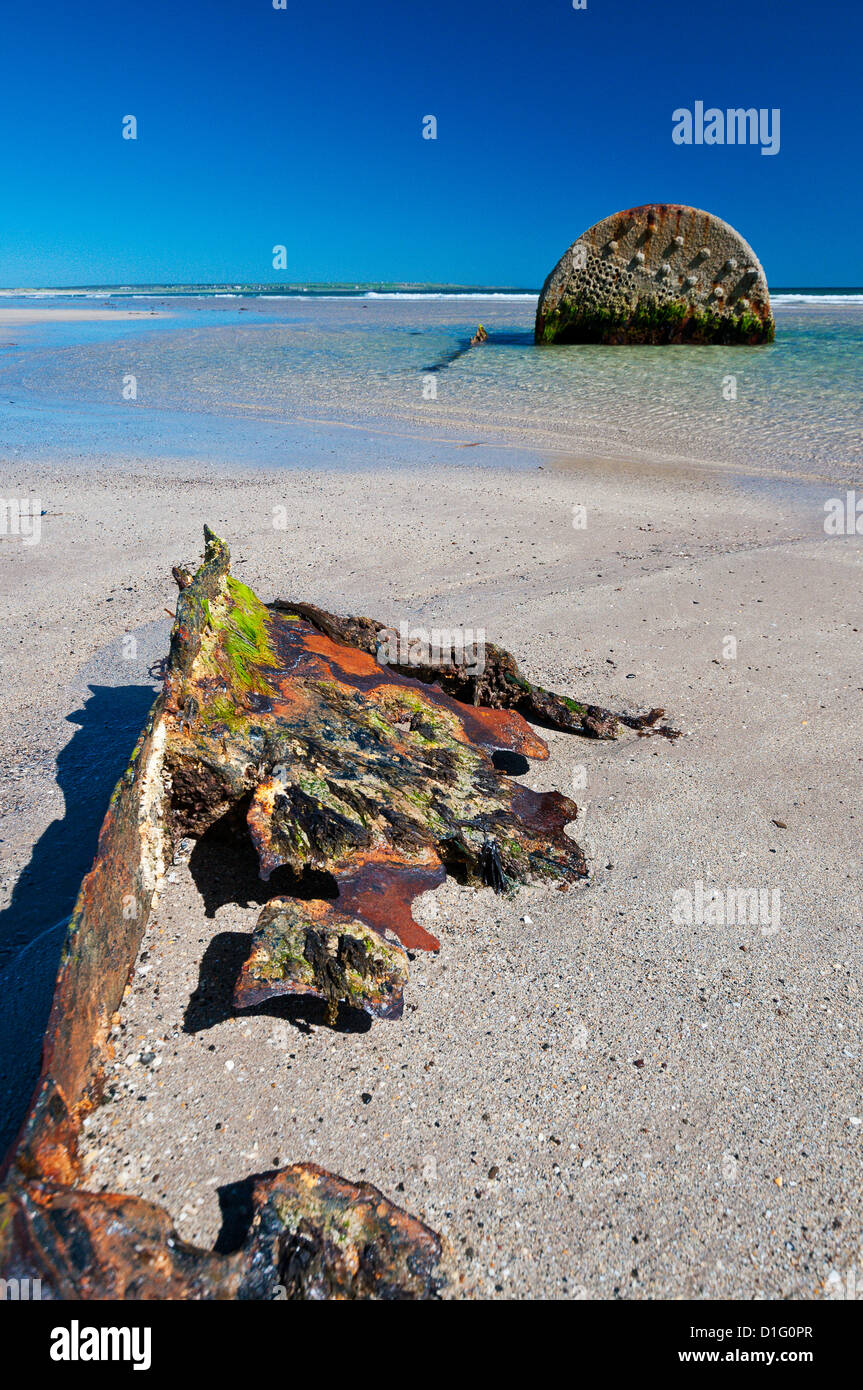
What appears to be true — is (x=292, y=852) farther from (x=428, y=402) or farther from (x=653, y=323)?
(x=653, y=323)

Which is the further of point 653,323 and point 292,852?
point 653,323

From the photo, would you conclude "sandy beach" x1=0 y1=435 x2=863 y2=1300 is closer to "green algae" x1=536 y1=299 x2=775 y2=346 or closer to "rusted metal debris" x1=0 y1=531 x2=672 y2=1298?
"rusted metal debris" x1=0 y1=531 x2=672 y2=1298

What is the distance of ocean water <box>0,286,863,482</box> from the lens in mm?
9023

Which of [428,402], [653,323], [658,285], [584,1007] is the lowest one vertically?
[584,1007]

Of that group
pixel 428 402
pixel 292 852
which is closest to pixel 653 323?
pixel 428 402

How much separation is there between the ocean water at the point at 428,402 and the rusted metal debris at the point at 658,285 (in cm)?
64

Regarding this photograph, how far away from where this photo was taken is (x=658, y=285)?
59.0ft

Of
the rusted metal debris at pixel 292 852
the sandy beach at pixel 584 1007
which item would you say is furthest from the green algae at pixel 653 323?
the rusted metal debris at pixel 292 852

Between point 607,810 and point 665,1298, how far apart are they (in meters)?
1.65

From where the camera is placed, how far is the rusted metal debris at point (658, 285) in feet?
55.5

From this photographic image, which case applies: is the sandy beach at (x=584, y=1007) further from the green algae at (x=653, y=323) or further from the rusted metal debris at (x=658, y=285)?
the green algae at (x=653, y=323)

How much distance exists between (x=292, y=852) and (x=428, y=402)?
1117 centimetres
